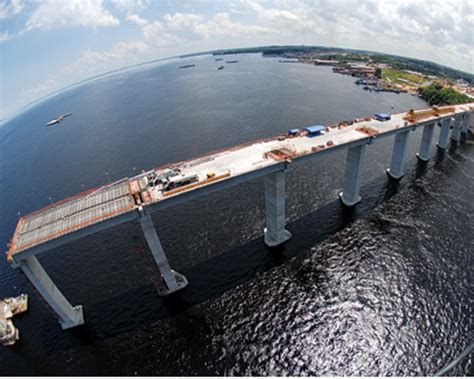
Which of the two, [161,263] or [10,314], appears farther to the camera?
[10,314]

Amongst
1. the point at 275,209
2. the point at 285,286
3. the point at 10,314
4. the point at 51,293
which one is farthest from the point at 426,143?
the point at 10,314

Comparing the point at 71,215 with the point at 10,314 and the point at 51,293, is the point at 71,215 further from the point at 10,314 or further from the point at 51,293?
the point at 10,314

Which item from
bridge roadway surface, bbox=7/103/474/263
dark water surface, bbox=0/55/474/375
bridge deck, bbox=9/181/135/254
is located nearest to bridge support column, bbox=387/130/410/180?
dark water surface, bbox=0/55/474/375

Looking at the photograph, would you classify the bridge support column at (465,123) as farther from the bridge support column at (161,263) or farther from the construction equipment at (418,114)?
the bridge support column at (161,263)

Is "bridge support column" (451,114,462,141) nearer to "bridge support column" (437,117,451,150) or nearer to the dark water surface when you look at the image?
"bridge support column" (437,117,451,150)

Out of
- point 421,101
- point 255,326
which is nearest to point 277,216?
point 255,326

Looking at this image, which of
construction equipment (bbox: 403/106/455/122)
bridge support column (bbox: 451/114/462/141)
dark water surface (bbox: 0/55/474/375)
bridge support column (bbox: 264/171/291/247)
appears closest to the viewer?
dark water surface (bbox: 0/55/474/375)
